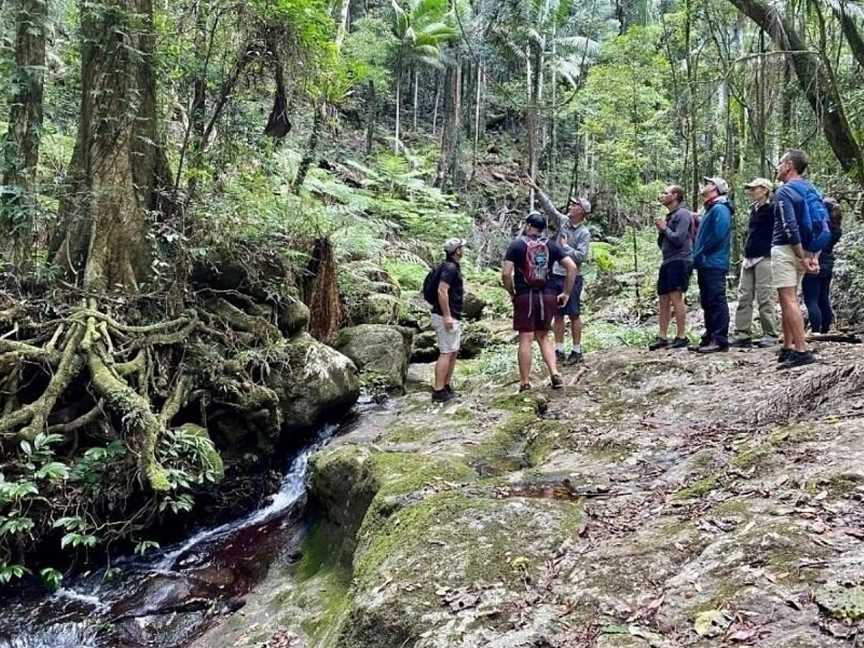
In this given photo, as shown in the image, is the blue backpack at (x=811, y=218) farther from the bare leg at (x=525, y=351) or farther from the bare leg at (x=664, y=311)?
the bare leg at (x=525, y=351)

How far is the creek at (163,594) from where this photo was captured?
4812 mm

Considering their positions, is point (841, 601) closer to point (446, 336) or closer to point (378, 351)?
point (446, 336)

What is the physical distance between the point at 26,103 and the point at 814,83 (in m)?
10.0

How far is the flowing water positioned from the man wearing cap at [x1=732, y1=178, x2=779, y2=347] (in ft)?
18.6

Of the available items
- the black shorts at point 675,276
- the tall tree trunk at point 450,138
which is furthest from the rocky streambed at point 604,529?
the tall tree trunk at point 450,138

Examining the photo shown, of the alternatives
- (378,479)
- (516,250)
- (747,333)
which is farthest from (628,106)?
(378,479)

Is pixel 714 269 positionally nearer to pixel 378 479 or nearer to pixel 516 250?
pixel 516 250

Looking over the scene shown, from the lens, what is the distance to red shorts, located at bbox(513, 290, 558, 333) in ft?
23.5

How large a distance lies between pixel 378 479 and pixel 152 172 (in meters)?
5.13

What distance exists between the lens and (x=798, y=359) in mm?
6160

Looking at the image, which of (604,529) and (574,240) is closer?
(604,529)

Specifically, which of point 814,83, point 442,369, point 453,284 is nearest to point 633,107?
point 814,83

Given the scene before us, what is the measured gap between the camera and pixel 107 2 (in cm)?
754

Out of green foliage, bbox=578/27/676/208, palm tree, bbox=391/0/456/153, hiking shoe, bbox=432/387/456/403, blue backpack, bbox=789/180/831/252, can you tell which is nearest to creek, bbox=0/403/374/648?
hiking shoe, bbox=432/387/456/403
